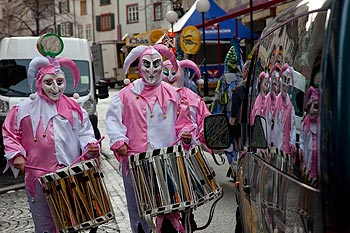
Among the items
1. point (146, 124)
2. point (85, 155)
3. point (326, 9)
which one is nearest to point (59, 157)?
point (85, 155)

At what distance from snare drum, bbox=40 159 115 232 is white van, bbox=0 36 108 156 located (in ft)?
25.8

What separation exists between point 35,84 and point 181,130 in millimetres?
1417

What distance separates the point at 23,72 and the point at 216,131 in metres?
9.73

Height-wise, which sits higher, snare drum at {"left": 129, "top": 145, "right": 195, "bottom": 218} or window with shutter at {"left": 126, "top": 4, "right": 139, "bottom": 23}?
window with shutter at {"left": 126, "top": 4, "right": 139, "bottom": 23}

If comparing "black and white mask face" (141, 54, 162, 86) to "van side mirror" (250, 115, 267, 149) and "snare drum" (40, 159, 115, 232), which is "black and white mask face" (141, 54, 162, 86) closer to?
"snare drum" (40, 159, 115, 232)

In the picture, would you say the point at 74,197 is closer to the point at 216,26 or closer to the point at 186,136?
the point at 186,136

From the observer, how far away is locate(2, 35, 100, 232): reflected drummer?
5.61 metres

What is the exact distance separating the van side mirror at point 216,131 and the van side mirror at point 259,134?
32 centimetres

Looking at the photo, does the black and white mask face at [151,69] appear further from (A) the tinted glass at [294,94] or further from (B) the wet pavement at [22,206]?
(A) the tinted glass at [294,94]

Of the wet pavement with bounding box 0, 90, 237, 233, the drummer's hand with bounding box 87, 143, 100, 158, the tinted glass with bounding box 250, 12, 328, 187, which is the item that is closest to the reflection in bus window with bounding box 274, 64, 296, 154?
the tinted glass with bounding box 250, 12, 328, 187

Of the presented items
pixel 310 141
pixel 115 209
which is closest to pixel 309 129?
pixel 310 141

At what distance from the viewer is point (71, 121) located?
5840 mm

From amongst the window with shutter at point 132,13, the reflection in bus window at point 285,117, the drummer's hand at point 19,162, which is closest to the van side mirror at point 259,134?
the reflection in bus window at point 285,117

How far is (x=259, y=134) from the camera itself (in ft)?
12.1
